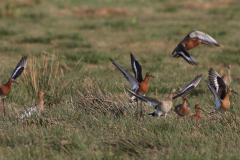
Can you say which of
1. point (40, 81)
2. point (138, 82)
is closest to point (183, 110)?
point (138, 82)

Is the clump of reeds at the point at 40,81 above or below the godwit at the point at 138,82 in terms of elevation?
below

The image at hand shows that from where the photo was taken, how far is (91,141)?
480cm

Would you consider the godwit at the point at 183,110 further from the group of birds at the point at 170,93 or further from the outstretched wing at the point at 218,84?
the outstretched wing at the point at 218,84

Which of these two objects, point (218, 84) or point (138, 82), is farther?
point (218, 84)

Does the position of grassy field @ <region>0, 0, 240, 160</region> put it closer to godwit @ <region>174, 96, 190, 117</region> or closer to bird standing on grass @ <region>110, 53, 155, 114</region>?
godwit @ <region>174, 96, 190, 117</region>

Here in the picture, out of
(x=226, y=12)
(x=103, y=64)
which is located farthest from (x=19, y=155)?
(x=226, y=12)

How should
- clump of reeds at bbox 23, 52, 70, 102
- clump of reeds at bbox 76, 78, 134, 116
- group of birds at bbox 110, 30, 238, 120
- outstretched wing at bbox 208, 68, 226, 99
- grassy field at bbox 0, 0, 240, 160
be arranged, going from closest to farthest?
1. grassy field at bbox 0, 0, 240, 160
2. group of birds at bbox 110, 30, 238, 120
3. clump of reeds at bbox 76, 78, 134, 116
4. outstretched wing at bbox 208, 68, 226, 99
5. clump of reeds at bbox 23, 52, 70, 102

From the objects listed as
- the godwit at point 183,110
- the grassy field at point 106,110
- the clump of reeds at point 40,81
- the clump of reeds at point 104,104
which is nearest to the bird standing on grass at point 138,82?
the clump of reeds at point 104,104

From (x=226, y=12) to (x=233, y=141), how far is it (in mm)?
21672

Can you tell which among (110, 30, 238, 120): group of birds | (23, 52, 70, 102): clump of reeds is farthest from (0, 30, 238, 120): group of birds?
(23, 52, 70, 102): clump of reeds

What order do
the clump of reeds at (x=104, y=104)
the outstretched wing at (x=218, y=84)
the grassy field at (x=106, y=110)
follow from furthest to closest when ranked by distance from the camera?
the outstretched wing at (x=218, y=84) < the clump of reeds at (x=104, y=104) < the grassy field at (x=106, y=110)

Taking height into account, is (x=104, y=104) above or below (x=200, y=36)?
below

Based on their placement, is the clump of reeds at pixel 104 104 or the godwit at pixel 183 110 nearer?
the godwit at pixel 183 110

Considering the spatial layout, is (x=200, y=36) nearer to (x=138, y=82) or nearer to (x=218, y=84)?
(x=218, y=84)
